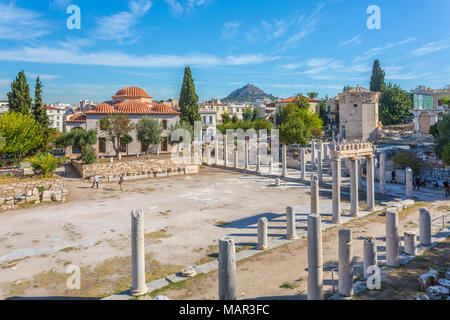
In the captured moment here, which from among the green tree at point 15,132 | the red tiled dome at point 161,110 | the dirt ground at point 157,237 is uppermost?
the red tiled dome at point 161,110

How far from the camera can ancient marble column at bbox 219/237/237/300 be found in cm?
679

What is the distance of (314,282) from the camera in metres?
6.89

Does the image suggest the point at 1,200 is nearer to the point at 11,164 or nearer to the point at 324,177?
the point at 11,164

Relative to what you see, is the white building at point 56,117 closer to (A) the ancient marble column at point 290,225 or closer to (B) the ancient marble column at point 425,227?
(A) the ancient marble column at point 290,225

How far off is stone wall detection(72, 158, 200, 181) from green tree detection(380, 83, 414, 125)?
135ft

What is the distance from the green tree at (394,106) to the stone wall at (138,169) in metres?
41.0

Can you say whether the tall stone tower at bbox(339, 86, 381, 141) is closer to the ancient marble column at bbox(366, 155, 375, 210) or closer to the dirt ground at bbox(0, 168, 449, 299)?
the dirt ground at bbox(0, 168, 449, 299)

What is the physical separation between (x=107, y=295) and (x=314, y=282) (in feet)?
15.5

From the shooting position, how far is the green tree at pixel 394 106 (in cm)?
5619

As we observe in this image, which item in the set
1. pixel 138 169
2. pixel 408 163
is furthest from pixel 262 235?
pixel 408 163

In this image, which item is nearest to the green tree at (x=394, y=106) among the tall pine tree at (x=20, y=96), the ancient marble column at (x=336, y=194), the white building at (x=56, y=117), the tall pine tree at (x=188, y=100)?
the tall pine tree at (x=188, y=100)

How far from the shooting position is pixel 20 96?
33156mm
